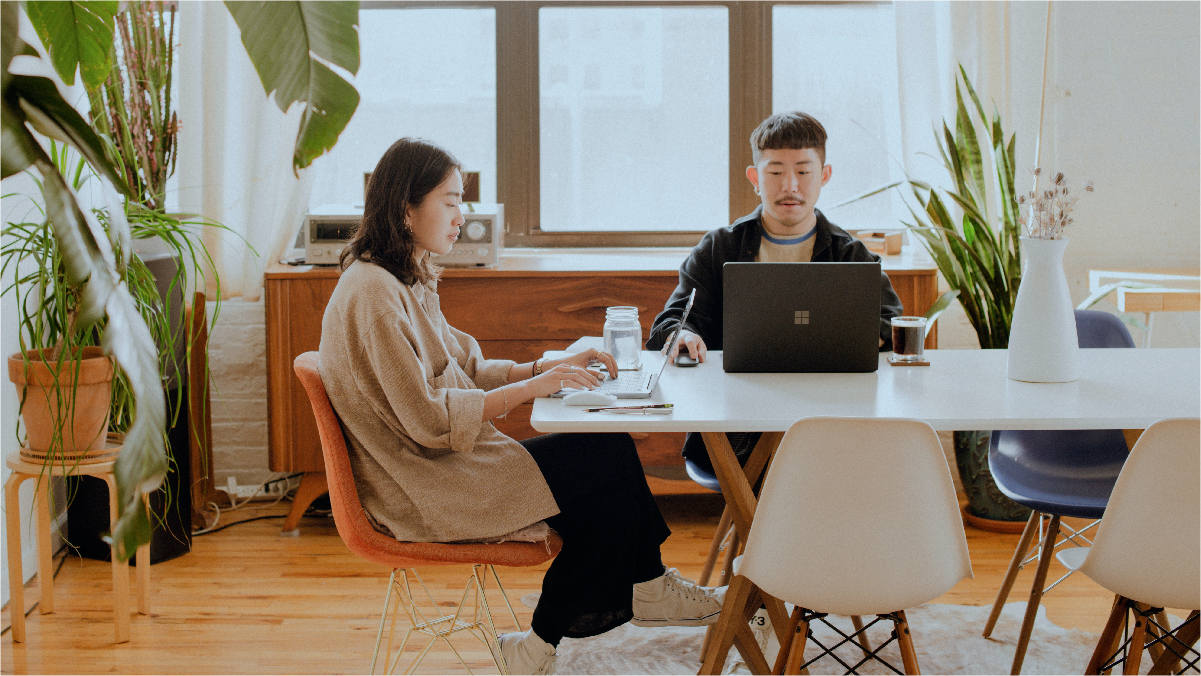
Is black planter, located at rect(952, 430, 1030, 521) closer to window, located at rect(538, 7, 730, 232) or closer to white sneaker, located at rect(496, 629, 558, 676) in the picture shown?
window, located at rect(538, 7, 730, 232)

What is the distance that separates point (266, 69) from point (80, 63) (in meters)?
0.31

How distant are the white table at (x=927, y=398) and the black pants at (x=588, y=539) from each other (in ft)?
0.67

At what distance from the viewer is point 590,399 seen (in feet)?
5.51

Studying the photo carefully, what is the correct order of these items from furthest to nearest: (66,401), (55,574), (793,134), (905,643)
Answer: (55,574) < (793,134) < (66,401) < (905,643)

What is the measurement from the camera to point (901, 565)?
1434mm

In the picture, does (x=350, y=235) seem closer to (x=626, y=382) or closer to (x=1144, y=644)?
(x=626, y=382)

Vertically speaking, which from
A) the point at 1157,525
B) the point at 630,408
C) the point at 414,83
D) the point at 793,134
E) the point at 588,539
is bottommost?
the point at 588,539

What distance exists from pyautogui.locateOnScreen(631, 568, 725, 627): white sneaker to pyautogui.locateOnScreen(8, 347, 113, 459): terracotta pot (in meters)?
1.37

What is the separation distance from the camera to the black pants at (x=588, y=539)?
6.06 feet

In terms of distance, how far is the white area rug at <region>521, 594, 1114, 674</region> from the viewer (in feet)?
7.09

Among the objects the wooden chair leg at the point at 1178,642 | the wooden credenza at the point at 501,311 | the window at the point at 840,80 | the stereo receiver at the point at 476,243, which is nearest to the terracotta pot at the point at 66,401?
the wooden credenza at the point at 501,311

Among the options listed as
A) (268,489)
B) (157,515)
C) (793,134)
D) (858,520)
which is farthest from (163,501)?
(858,520)

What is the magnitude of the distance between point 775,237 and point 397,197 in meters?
1.10

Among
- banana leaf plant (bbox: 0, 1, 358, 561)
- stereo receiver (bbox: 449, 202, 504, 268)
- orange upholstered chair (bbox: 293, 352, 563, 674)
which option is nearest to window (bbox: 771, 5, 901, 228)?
stereo receiver (bbox: 449, 202, 504, 268)
